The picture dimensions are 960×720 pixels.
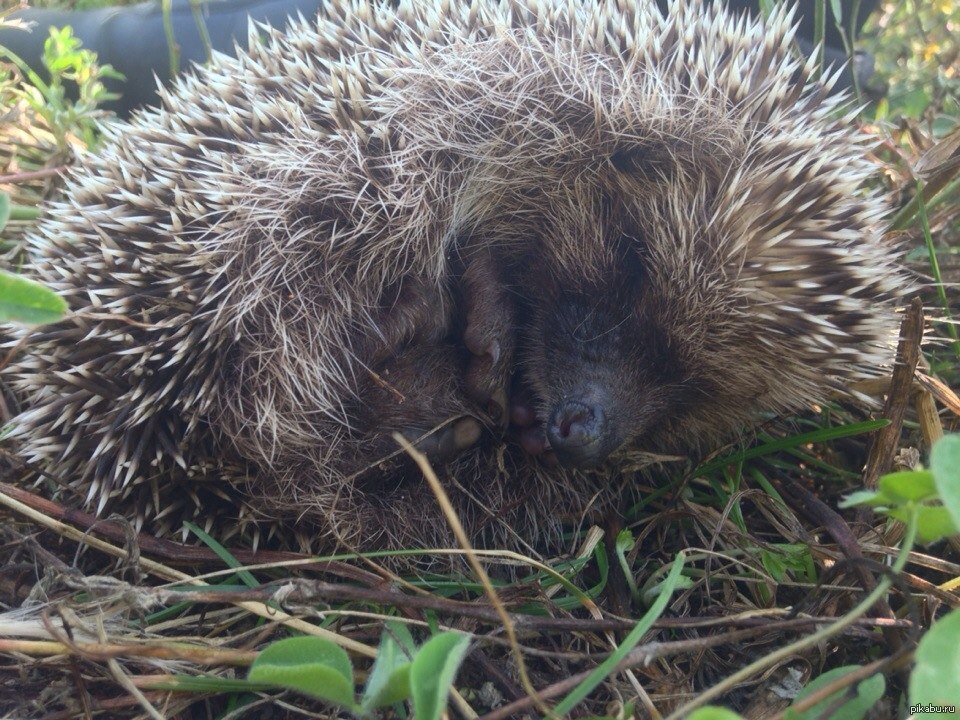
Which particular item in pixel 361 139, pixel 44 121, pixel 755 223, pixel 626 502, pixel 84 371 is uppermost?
pixel 44 121

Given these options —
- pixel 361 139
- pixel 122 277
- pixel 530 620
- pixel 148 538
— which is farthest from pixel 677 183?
pixel 148 538

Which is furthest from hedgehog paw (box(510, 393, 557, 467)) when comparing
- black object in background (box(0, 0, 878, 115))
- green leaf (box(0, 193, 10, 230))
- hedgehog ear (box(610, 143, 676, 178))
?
black object in background (box(0, 0, 878, 115))

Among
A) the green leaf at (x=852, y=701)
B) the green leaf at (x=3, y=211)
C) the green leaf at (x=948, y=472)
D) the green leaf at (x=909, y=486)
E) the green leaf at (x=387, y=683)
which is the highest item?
the green leaf at (x=3, y=211)

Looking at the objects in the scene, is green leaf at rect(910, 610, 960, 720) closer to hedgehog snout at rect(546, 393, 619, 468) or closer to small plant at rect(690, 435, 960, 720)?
small plant at rect(690, 435, 960, 720)

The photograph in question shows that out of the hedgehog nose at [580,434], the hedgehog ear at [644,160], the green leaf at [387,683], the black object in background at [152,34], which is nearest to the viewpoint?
the green leaf at [387,683]

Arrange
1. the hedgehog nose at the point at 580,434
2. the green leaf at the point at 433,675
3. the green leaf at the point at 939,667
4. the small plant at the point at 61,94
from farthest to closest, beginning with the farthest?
the small plant at the point at 61,94, the hedgehog nose at the point at 580,434, the green leaf at the point at 433,675, the green leaf at the point at 939,667

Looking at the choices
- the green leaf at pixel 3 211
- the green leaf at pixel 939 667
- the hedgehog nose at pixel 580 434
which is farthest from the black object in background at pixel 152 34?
the green leaf at pixel 939 667

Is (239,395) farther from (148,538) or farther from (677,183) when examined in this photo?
(677,183)

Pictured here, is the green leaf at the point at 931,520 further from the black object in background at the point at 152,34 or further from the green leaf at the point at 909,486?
the black object in background at the point at 152,34

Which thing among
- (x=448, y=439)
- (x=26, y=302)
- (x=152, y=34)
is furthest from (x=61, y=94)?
(x=448, y=439)

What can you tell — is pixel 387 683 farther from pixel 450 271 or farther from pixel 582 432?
pixel 450 271
